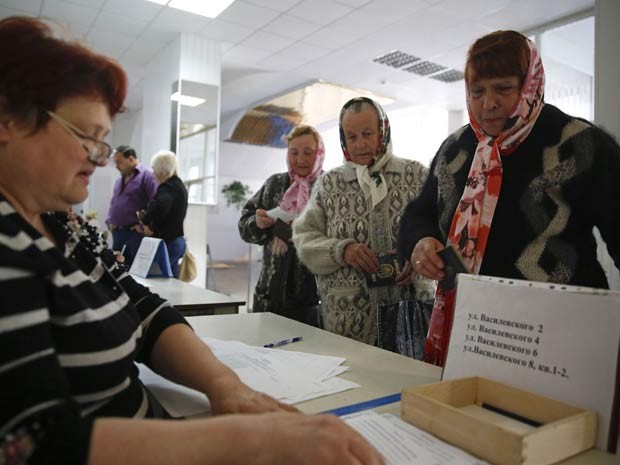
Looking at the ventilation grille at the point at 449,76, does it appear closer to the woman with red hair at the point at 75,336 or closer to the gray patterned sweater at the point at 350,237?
the gray patterned sweater at the point at 350,237

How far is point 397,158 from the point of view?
6.16ft

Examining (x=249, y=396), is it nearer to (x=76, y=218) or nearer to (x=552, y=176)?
(x=76, y=218)

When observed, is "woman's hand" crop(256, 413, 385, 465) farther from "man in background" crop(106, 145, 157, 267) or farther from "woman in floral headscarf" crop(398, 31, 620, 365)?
"man in background" crop(106, 145, 157, 267)

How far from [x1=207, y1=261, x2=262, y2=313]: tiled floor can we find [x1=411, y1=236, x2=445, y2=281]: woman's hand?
176 inches

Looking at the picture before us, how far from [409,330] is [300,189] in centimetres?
125

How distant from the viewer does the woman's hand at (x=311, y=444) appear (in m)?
0.56

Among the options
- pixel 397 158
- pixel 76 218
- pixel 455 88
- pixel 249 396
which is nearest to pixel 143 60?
pixel 455 88

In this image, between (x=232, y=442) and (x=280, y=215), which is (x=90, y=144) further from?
(x=280, y=215)

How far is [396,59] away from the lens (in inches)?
230

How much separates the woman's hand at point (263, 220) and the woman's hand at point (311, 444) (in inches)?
73.6

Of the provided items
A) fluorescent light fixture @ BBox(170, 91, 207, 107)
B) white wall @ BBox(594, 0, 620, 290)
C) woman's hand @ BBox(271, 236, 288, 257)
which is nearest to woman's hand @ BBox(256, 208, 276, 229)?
woman's hand @ BBox(271, 236, 288, 257)

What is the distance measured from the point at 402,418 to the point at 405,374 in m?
0.28

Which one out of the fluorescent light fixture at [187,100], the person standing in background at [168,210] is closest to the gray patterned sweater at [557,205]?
the person standing in background at [168,210]

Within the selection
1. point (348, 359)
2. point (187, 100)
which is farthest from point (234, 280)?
point (348, 359)
